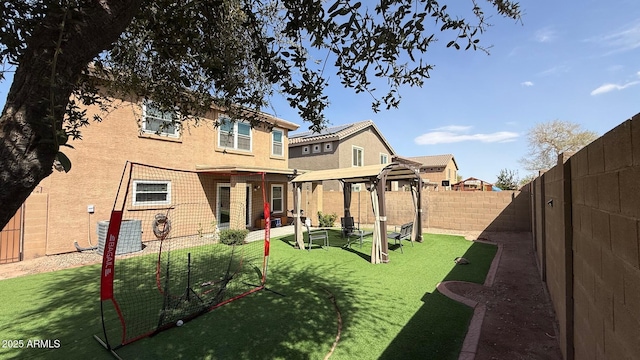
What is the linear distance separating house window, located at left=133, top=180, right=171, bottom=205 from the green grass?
4062 millimetres

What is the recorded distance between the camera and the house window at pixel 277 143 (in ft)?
57.6

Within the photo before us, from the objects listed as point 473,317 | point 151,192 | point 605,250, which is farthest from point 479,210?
point 151,192

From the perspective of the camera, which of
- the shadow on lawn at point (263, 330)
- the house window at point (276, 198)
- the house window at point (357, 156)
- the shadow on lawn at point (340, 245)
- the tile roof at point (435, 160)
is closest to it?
the shadow on lawn at point (263, 330)

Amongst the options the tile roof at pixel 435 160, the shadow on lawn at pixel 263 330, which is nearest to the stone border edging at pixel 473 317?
the shadow on lawn at pixel 263 330

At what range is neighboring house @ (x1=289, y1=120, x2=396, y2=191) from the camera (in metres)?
22.4

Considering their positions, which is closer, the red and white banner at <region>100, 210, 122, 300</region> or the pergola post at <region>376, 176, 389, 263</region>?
the red and white banner at <region>100, 210, 122, 300</region>

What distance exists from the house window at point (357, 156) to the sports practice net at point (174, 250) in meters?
9.80

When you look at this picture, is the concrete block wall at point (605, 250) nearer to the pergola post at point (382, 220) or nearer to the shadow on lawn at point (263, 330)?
the shadow on lawn at point (263, 330)

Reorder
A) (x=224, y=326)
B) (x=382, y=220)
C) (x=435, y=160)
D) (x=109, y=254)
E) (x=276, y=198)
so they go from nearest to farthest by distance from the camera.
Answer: (x=109, y=254), (x=224, y=326), (x=382, y=220), (x=276, y=198), (x=435, y=160)

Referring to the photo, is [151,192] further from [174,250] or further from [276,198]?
[276,198]

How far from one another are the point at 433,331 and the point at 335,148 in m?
18.5

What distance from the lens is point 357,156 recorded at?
24.3 meters

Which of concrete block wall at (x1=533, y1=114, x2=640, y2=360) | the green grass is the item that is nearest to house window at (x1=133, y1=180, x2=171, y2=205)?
the green grass

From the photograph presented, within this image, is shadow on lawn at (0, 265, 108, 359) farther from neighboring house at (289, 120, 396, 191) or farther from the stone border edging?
neighboring house at (289, 120, 396, 191)
